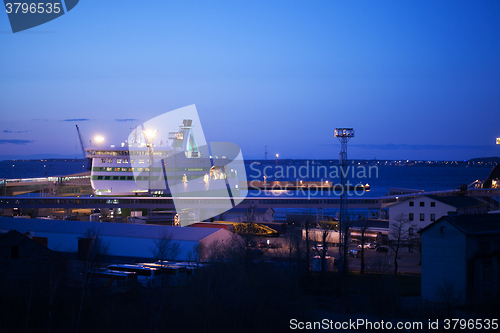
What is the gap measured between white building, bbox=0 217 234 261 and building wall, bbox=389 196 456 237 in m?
10.0

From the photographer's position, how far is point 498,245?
1296 centimetres

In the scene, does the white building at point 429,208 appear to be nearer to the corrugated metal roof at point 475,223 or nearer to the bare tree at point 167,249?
the corrugated metal roof at point 475,223

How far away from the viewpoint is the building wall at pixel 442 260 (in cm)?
1208

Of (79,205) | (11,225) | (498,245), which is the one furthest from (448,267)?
(79,205)

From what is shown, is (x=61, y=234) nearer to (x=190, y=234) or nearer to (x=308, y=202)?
(x=190, y=234)

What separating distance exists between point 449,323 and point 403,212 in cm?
1263

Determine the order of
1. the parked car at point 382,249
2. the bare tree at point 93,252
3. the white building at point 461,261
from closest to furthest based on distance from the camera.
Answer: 1. the bare tree at point 93,252
2. the white building at point 461,261
3. the parked car at point 382,249

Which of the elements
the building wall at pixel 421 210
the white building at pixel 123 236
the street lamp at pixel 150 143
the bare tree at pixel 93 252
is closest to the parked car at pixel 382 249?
the building wall at pixel 421 210

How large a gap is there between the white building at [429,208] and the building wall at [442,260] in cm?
874

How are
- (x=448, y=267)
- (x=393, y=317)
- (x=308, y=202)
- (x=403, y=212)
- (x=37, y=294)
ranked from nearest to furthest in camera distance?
1. (x=37, y=294)
2. (x=393, y=317)
3. (x=448, y=267)
4. (x=403, y=212)
5. (x=308, y=202)

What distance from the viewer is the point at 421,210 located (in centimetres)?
2166

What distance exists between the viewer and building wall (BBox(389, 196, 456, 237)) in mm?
21203

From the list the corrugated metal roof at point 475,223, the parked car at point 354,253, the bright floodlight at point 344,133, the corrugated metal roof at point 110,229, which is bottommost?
the parked car at point 354,253

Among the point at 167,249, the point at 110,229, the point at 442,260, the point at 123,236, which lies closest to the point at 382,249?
the point at 442,260
